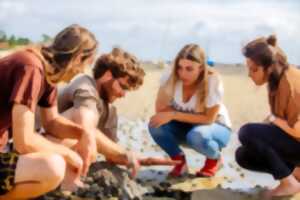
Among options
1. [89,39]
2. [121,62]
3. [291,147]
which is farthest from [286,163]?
[89,39]

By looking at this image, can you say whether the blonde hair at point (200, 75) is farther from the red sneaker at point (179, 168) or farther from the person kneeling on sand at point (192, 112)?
the red sneaker at point (179, 168)

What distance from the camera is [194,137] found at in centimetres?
670

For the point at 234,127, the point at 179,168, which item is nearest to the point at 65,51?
the point at 179,168

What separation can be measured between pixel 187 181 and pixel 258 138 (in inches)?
35.8

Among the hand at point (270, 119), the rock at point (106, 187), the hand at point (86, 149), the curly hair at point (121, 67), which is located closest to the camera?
the hand at point (86, 149)

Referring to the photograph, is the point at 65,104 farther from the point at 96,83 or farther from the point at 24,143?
the point at 24,143

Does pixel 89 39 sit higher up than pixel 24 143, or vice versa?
pixel 89 39

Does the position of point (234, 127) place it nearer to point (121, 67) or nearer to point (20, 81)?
point (121, 67)

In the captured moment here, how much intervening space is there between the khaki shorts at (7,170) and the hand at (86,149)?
0.58 m

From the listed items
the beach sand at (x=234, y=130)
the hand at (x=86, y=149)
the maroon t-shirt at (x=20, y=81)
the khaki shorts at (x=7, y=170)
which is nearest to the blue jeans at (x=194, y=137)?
the beach sand at (x=234, y=130)

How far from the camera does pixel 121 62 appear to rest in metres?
6.06

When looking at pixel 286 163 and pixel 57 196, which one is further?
pixel 286 163

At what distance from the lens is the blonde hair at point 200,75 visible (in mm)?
6605

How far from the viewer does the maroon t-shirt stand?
4465 mm
